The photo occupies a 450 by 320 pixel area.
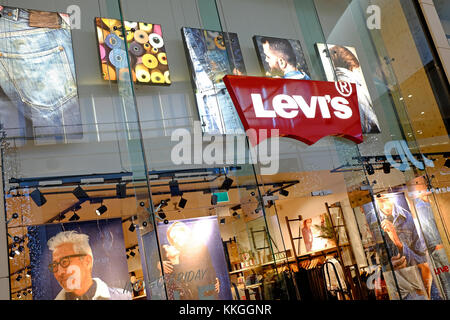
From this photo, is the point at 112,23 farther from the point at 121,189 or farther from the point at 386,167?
the point at 386,167

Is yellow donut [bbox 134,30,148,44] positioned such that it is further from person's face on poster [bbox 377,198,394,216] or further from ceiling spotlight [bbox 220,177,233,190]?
person's face on poster [bbox 377,198,394,216]

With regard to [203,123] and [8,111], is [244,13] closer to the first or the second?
[203,123]

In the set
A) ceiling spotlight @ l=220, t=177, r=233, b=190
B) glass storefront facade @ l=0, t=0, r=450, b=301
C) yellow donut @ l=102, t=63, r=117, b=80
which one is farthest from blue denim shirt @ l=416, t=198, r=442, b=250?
yellow donut @ l=102, t=63, r=117, b=80

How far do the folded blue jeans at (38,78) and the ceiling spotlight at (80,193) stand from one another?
0.51 m

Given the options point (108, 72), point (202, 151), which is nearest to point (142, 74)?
point (108, 72)

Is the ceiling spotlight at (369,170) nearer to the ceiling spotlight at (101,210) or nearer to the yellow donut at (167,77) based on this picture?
the yellow donut at (167,77)

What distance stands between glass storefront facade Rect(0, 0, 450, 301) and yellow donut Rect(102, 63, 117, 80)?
0.03 m

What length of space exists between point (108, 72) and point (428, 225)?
3.07 m

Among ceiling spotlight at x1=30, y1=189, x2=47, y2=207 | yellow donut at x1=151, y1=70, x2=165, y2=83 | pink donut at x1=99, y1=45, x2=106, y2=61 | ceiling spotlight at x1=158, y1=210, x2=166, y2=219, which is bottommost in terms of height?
ceiling spotlight at x1=158, y1=210, x2=166, y2=219

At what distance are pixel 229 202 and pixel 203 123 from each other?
784mm

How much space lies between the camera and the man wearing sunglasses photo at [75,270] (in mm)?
3762

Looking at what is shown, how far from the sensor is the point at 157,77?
3.94 metres

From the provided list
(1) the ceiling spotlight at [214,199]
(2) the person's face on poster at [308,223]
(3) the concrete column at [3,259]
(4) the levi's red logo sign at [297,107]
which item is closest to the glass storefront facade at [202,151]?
(1) the ceiling spotlight at [214,199]

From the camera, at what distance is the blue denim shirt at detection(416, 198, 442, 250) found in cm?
381
